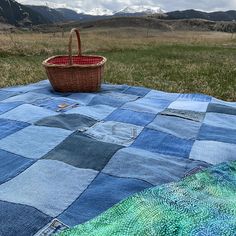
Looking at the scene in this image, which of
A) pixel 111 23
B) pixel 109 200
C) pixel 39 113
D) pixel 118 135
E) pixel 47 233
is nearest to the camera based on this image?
pixel 47 233

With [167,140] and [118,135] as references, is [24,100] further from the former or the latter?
[167,140]

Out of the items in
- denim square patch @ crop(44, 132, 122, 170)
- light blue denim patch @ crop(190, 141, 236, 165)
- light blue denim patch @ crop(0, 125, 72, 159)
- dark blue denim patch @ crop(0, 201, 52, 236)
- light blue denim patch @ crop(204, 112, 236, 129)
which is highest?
dark blue denim patch @ crop(0, 201, 52, 236)

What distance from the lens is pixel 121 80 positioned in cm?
940

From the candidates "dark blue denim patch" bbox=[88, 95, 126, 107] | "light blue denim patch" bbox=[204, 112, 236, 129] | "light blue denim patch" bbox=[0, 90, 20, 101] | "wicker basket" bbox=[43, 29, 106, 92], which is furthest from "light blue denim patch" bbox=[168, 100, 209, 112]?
"light blue denim patch" bbox=[0, 90, 20, 101]

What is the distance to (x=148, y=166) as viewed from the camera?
347 cm

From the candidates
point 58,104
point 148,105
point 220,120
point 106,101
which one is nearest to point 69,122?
point 58,104

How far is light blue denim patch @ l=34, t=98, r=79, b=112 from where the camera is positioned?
17.6ft

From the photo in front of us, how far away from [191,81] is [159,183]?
6762 millimetres

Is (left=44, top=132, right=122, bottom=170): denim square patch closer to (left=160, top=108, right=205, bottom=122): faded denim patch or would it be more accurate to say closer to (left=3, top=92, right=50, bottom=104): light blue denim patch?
(left=160, top=108, right=205, bottom=122): faded denim patch

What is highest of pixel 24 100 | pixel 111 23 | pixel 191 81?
pixel 24 100

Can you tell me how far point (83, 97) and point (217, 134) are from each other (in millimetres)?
2367

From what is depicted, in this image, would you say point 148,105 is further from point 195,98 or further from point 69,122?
point 69,122

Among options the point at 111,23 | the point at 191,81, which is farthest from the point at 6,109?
the point at 111,23

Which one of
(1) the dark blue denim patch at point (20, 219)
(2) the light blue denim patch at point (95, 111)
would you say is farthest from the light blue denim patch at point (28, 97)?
(1) the dark blue denim patch at point (20, 219)
